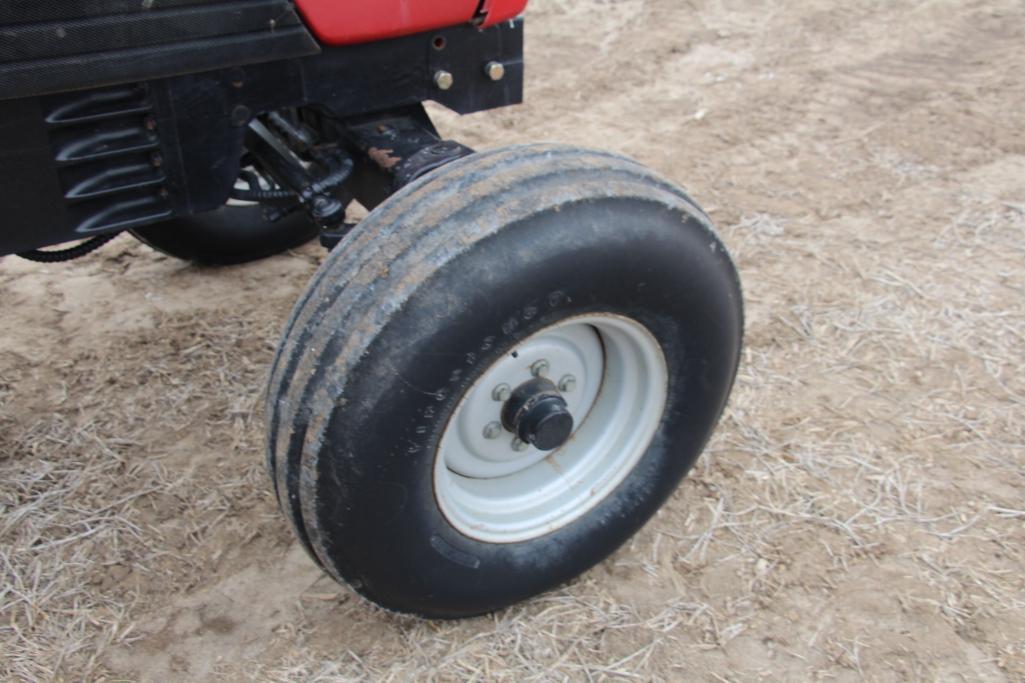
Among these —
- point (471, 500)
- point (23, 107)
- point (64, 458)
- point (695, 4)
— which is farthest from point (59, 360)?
point (695, 4)

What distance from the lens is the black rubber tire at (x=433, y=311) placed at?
1.63 m

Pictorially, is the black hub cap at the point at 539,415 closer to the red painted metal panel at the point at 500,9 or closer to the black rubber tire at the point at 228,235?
the red painted metal panel at the point at 500,9

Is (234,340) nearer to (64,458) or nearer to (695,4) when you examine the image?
(64,458)

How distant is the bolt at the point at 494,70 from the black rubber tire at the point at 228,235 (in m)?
1.27

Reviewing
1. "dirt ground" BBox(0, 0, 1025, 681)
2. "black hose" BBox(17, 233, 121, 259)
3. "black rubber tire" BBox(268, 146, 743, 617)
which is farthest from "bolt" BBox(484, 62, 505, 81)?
"dirt ground" BBox(0, 0, 1025, 681)

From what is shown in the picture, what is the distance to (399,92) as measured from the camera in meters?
2.20

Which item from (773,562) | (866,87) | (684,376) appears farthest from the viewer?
(866,87)

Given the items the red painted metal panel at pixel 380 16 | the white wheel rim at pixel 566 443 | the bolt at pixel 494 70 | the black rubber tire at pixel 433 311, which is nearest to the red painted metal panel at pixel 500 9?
the red painted metal panel at pixel 380 16

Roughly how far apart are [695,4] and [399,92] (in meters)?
4.40

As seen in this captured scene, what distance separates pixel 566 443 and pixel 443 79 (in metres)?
0.94

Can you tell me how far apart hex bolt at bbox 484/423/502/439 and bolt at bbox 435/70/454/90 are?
0.86 meters

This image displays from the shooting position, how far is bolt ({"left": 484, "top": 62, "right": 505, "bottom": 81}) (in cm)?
231

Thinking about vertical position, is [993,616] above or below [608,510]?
below

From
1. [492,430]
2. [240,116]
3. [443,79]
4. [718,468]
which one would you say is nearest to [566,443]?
[492,430]
